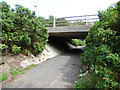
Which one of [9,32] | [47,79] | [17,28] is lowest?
[47,79]

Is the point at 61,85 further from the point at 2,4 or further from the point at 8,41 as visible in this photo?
the point at 2,4

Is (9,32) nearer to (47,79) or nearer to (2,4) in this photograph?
(2,4)

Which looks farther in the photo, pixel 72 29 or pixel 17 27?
pixel 72 29

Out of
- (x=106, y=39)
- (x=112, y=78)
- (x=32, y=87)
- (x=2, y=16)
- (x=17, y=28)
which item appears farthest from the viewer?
(x=17, y=28)

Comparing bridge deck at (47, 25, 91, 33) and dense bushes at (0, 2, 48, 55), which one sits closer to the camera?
dense bushes at (0, 2, 48, 55)

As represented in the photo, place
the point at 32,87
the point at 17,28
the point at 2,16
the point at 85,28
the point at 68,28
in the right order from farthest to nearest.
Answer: the point at 68,28, the point at 85,28, the point at 17,28, the point at 2,16, the point at 32,87

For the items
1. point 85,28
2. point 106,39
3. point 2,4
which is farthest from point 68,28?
point 2,4

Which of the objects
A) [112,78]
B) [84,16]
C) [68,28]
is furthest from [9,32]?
[84,16]

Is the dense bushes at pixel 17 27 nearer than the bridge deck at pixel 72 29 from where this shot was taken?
Yes

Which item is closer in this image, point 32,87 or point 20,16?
point 32,87

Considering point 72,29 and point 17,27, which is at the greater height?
point 72,29

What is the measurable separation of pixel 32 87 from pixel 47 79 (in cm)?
70

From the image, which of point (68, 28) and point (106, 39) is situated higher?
point (68, 28)

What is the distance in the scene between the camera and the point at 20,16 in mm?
4566
